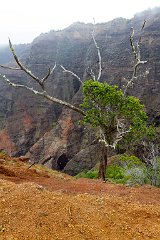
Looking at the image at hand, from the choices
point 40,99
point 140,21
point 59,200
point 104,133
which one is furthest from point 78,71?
point 59,200

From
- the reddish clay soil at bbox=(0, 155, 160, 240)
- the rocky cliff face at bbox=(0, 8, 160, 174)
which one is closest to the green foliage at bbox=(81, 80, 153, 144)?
the reddish clay soil at bbox=(0, 155, 160, 240)

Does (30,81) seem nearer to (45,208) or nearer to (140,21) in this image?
(140,21)

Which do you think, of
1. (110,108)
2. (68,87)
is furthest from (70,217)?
(68,87)

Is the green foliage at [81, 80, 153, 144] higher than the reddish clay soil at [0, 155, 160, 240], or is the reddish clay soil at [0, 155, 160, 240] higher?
the green foliage at [81, 80, 153, 144]

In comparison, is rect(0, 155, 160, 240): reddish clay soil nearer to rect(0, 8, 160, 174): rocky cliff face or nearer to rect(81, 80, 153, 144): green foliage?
rect(81, 80, 153, 144): green foliage

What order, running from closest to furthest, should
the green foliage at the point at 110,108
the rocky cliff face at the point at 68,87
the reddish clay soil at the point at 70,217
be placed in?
the reddish clay soil at the point at 70,217 < the green foliage at the point at 110,108 < the rocky cliff face at the point at 68,87

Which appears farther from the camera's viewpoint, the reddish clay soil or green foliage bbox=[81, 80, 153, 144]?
green foliage bbox=[81, 80, 153, 144]

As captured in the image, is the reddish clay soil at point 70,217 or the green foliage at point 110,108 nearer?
the reddish clay soil at point 70,217

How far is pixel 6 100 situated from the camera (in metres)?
67.9

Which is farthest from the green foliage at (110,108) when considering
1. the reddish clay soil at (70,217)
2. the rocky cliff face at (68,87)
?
the rocky cliff face at (68,87)

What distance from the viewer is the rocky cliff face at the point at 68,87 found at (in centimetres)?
4800

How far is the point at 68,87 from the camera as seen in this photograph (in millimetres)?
61531

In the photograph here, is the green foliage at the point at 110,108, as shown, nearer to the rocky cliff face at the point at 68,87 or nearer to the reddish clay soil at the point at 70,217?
the reddish clay soil at the point at 70,217

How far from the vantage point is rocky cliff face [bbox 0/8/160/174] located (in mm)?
48000
